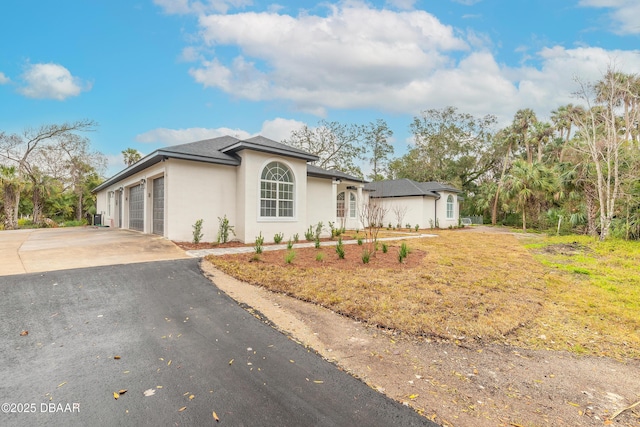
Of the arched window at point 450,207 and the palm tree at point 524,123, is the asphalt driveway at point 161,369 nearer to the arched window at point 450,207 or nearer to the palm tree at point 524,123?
the arched window at point 450,207

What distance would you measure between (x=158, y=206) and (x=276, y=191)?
5214 millimetres

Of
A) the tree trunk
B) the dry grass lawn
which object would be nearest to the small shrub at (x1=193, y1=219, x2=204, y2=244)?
the dry grass lawn

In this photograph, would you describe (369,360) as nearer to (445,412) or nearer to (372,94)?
(445,412)

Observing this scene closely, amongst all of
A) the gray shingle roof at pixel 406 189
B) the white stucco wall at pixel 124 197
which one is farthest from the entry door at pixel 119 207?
the gray shingle roof at pixel 406 189

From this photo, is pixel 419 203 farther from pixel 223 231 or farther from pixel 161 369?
pixel 161 369

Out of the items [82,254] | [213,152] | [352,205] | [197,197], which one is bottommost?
[82,254]

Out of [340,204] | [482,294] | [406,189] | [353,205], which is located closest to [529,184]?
[406,189]

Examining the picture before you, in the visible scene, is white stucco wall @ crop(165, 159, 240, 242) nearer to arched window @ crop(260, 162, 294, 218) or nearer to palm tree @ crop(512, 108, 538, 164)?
arched window @ crop(260, 162, 294, 218)

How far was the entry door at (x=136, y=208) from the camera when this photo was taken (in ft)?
45.4

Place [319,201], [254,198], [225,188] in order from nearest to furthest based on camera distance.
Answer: [254,198], [225,188], [319,201]

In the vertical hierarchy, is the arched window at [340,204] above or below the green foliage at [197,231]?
above

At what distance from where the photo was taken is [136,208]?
577 inches

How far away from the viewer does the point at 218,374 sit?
2713 millimetres

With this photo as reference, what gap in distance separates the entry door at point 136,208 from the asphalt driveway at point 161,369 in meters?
9.78
